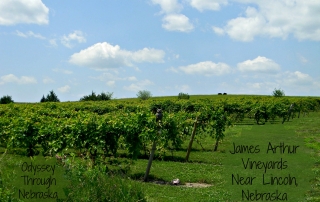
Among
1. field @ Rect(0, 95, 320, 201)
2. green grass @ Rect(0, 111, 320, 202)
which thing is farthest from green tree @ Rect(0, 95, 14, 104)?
green grass @ Rect(0, 111, 320, 202)

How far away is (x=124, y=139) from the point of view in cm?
1079

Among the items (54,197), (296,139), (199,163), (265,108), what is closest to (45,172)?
(54,197)

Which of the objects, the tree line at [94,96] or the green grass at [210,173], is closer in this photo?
the green grass at [210,173]

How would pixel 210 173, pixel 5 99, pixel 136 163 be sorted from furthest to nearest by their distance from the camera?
pixel 5 99 < pixel 136 163 < pixel 210 173

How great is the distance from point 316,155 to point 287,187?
17.7 ft

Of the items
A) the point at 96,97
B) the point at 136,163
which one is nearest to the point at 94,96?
the point at 96,97

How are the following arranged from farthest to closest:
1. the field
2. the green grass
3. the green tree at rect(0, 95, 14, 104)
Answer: the green tree at rect(0, 95, 14, 104) → the green grass → the field

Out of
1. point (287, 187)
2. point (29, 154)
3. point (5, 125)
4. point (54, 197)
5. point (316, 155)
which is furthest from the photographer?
point (316, 155)

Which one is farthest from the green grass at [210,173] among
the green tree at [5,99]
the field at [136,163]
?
the green tree at [5,99]

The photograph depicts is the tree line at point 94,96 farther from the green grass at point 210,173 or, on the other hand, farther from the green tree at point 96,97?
the green grass at point 210,173

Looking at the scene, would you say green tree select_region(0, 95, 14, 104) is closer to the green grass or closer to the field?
the field

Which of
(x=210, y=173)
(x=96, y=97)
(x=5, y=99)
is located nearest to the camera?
(x=210, y=173)

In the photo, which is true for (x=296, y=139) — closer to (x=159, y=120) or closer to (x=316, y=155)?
(x=316, y=155)

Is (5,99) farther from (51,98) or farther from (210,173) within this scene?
(210,173)
